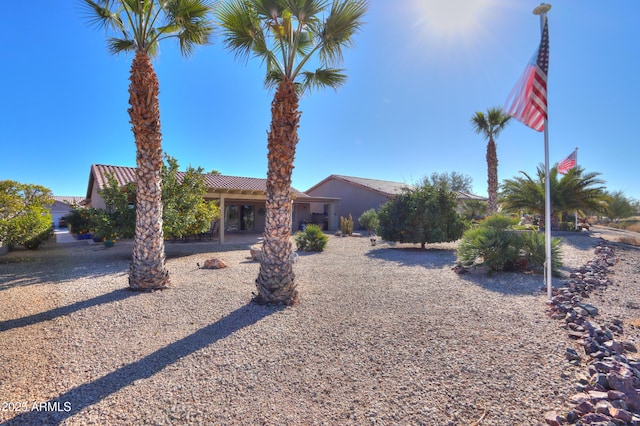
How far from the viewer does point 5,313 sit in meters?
5.09

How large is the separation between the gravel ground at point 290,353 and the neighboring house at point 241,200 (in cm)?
906

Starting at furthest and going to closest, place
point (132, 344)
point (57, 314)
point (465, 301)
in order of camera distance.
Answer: point (465, 301), point (57, 314), point (132, 344)

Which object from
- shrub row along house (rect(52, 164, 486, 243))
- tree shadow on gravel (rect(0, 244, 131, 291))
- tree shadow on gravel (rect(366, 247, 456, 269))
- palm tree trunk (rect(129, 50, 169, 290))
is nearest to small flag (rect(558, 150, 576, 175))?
tree shadow on gravel (rect(366, 247, 456, 269))

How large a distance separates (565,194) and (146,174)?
2104 centimetres

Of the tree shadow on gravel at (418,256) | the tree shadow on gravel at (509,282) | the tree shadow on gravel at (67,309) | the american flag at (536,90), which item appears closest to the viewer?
the tree shadow on gravel at (67,309)

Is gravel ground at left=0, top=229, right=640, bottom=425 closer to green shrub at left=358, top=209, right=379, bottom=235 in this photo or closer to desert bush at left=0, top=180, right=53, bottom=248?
desert bush at left=0, top=180, right=53, bottom=248

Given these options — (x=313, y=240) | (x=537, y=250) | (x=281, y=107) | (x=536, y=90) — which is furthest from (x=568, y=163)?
→ (x=281, y=107)

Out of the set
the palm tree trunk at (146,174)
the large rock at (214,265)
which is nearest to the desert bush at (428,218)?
the large rock at (214,265)

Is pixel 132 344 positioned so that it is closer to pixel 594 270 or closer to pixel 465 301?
pixel 465 301

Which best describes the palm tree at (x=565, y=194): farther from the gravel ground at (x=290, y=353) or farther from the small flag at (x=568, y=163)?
the gravel ground at (x=290, y=353)

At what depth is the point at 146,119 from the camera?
622 cm

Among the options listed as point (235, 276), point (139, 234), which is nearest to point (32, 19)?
point (139, 234)

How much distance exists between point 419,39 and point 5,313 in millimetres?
11879

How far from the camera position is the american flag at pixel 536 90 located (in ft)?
18.9
